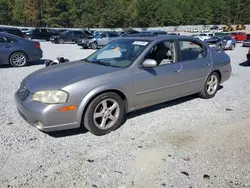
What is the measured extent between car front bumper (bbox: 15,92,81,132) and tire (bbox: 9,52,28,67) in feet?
23.3

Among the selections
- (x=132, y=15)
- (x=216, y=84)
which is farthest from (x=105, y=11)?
(x=216, y=84)

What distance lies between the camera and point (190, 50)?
209 inches

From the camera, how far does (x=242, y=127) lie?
14.4 ft

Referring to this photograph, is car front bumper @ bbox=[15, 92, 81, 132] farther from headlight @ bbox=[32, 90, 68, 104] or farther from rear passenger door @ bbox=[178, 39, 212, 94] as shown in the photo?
rear passenger door @ bbox=[178, 39, 212, 94]

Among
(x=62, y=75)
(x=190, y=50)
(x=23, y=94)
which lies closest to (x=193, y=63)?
(x=190, y=50)

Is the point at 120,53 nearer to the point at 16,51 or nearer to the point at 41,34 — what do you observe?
the point at 16,51

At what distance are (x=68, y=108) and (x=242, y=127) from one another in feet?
9.70

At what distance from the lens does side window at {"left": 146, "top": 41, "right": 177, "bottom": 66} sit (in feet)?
15.2

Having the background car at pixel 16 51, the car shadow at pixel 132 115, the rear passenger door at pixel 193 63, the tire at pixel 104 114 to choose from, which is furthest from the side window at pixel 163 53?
the background car at pixel 16 51

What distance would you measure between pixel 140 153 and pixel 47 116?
1.39 meters

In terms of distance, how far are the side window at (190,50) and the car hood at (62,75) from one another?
164 cm

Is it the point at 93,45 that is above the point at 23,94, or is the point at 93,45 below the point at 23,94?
below

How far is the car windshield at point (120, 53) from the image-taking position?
4.42m

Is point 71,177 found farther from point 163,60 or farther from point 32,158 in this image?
point 163,60
